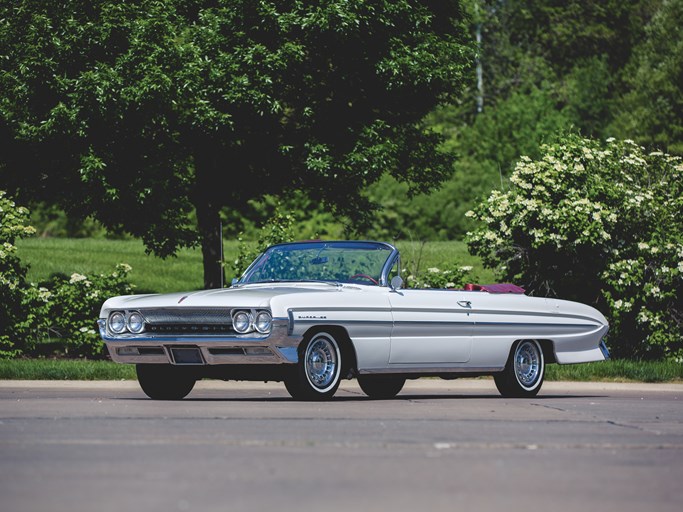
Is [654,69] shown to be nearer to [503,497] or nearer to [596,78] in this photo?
[596,78]

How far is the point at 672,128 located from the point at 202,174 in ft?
99.9

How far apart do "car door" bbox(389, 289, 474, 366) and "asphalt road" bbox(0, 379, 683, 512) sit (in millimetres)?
527

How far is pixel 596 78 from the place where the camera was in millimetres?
62750

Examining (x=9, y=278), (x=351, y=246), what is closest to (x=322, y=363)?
(x=351, y=246)

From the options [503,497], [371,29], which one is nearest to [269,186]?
[371,29]

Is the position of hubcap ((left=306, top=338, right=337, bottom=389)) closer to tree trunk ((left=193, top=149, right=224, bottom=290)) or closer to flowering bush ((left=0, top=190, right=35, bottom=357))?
flowering bush ((left=0, top=190, right=35, bottom=357))

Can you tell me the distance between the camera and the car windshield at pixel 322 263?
576 inches

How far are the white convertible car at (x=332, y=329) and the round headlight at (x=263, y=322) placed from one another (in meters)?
0.01

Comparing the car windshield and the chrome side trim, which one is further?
the car windshield

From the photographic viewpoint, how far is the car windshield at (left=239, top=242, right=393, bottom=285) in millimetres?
14641

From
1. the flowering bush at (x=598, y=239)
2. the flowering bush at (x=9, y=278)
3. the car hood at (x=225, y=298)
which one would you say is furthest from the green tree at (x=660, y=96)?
the car hood at (x=225, y=298)

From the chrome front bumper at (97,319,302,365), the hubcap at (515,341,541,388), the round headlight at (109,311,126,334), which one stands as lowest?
the hubcap at (515,341,541,388)

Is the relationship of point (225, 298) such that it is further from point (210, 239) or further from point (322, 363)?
point (210, 239)

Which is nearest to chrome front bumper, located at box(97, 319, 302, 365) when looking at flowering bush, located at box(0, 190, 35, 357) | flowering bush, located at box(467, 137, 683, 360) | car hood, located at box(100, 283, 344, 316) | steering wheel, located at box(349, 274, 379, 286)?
car hood, located at box(100, 283, 344, 316)
